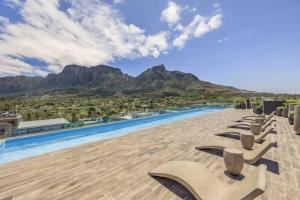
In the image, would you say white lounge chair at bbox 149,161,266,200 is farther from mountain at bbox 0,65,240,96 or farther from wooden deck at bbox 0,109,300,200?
mountain at bbox 0,65,240,96

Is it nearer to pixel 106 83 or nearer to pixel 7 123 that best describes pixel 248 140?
pixel 7 123

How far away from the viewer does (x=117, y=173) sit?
136 inches

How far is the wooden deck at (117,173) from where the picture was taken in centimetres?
270

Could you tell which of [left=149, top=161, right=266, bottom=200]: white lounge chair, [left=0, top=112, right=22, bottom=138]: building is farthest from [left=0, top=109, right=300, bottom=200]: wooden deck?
[left=0, top=112, right=22, bottom=138]: building

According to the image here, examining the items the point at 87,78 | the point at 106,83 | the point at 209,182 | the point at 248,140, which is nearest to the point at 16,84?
the point at 87,78

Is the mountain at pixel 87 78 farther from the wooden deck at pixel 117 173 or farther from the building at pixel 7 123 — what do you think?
the wooden deck at pixel 117 173

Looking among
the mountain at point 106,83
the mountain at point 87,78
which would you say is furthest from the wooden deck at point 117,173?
the mountain at point 87,78

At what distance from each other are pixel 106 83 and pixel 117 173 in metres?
68.9

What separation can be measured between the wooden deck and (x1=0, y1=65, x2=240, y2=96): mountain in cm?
4681

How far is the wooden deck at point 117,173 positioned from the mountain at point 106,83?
46.8 metres

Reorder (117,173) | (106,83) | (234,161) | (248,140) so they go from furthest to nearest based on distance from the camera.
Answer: (106,83) < (248,140) < (117,173) < (234,161)

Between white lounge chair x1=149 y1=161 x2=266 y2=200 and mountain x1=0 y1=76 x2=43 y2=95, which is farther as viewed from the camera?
mountain x1=0 y1=76 x2=43 y2=95

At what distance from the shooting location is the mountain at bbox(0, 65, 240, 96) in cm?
5747

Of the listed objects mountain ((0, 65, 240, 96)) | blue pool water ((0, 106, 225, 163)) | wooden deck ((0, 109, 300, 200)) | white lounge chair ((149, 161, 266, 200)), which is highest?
mountain ((0, 65, 240, 96))
